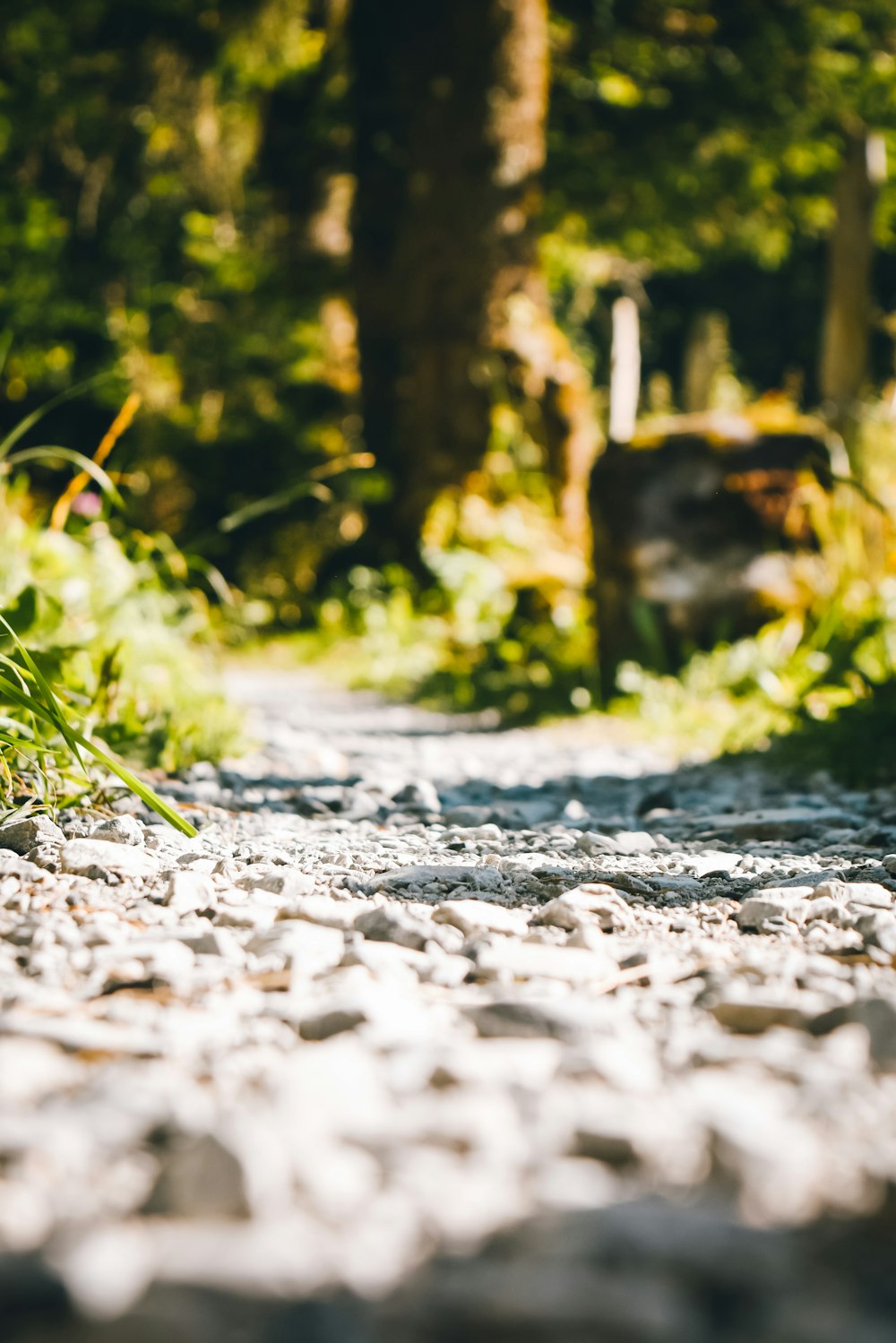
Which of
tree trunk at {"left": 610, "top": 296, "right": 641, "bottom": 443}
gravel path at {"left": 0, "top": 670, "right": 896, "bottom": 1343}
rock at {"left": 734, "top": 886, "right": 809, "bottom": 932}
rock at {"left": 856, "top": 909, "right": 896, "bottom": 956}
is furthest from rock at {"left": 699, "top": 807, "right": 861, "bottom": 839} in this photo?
tree trunk at {"left": 610, "top": 296, "right": 641, "bottom": 443}

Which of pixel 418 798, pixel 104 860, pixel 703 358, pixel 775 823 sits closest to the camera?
pixel 104 860

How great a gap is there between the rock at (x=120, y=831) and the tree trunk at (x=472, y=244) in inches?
210

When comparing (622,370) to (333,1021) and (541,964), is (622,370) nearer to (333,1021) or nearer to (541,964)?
(541,964)

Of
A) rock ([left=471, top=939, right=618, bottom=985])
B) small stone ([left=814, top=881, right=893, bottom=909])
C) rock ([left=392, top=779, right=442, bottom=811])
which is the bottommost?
rock ([left=392, top=779, right=442, bottom=811])

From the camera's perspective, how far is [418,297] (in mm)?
7273

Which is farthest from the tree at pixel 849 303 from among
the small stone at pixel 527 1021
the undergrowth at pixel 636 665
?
the small stone at pixel 527 1021

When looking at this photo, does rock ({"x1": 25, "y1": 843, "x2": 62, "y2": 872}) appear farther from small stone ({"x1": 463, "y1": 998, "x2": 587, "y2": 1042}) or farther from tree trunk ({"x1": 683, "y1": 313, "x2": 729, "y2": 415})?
tree trunk ({"x1": 683, "y1": 313, "x2": 729, "y2": 415})

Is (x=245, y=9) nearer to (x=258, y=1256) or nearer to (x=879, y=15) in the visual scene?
(x=879, y=15)

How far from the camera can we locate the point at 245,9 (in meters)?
8.83

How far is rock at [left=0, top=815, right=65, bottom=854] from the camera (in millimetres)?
1676

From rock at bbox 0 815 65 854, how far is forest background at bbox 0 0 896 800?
1214mm

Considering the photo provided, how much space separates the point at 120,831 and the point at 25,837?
0.15m

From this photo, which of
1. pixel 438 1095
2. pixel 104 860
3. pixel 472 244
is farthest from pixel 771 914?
pixel 472 244

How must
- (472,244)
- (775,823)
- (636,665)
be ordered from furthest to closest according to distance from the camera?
(472,244) < (636,665) < (775,823)
